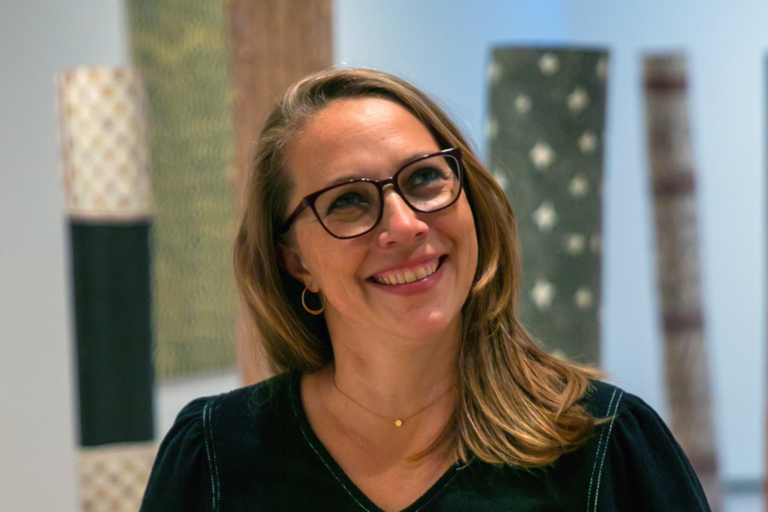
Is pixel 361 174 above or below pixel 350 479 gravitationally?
above

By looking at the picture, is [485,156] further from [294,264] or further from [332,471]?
[332,471]

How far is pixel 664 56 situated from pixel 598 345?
139cm

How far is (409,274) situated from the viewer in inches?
56.5

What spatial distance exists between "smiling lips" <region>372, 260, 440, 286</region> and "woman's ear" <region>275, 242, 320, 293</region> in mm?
237

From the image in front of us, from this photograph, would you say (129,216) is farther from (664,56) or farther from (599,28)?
(599,28)

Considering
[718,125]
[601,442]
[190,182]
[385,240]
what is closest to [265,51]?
[190,182]

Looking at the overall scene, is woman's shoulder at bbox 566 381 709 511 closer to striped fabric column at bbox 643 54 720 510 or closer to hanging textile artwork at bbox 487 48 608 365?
hanging textile artwork at bbox 487 48 608 365

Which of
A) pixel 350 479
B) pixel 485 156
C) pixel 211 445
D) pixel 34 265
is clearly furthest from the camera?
pixel 485 156

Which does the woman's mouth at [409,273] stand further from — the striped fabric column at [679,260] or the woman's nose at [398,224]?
the striped fabric column at [679,260]

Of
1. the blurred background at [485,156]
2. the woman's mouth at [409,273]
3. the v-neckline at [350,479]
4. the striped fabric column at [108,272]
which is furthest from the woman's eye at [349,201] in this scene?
the blurred background at [485,156]

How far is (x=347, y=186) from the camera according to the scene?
148cm

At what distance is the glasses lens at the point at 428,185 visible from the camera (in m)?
1.46

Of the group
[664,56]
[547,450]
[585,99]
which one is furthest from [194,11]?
[547,450]

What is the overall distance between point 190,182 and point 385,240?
7.74ft
